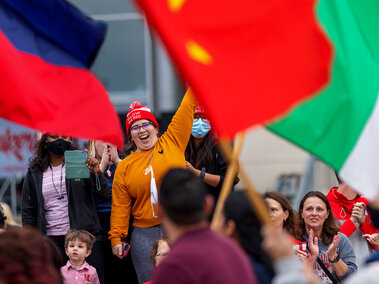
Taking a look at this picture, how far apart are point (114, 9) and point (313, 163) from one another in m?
6.12

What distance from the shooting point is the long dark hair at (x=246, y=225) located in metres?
4.91

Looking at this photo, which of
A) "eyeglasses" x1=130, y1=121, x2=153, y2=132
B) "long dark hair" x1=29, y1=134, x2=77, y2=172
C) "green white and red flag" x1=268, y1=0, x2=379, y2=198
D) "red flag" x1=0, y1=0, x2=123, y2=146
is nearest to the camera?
"green white and red flag" x1=268, y1=0, x2=379, y2=198

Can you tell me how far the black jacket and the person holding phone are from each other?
25 cm

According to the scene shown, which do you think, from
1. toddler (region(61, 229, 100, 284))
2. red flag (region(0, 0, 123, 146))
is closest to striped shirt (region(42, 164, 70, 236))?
toddler (region(61, 229, 100, 284))

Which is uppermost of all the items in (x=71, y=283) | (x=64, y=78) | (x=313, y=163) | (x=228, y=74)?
(x=228, y=74)

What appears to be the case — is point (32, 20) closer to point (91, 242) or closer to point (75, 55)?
point (75, 55)

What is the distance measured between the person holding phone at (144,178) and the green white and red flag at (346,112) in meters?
2.21

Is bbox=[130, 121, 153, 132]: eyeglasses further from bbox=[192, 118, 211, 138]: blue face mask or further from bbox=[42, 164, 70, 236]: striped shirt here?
bbox=[42, 164, 70, 236]: striped shirt

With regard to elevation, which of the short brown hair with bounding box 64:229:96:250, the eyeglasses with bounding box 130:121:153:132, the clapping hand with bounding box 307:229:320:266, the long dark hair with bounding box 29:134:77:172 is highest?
the eyeglasses with bounding box 130:121:153:132

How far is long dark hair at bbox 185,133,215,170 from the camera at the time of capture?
799 cm

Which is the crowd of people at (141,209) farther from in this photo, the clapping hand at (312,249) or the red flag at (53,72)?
the red flag at (53,72)

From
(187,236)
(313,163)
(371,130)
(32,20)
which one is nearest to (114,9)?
(313,163)

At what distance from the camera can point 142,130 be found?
7.82 m

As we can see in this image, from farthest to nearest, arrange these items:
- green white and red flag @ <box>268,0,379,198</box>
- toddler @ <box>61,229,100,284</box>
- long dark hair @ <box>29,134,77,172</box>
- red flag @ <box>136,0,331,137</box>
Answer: long dark hair @ <box>29,134,77,172</box> < toddler @ <box>61,229,100,284</box> < green white and red flag @ <box>268,0,379,198</box> < red flag @ <box>136,0,331,137</box>
